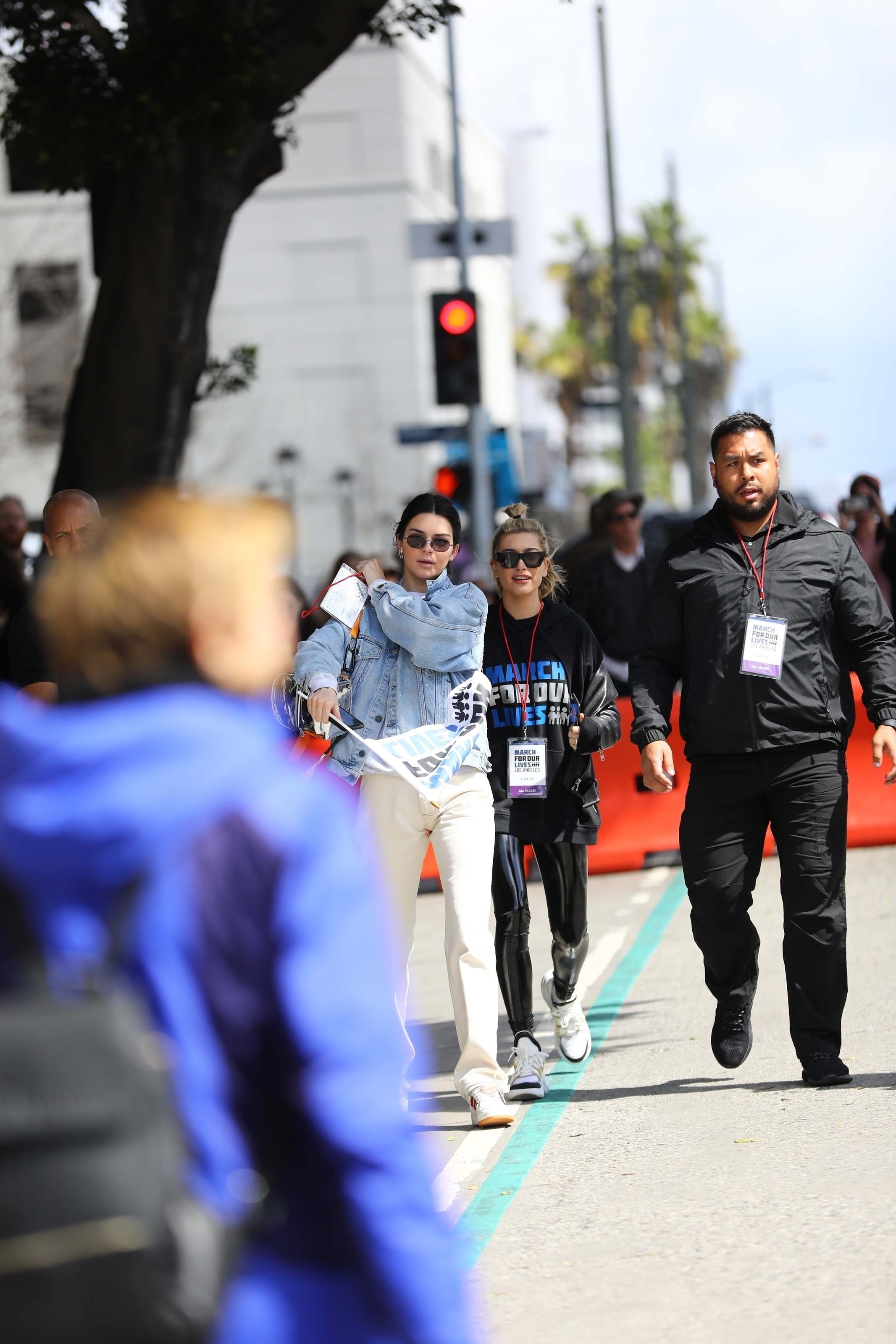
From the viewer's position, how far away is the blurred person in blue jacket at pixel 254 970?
6.01ft

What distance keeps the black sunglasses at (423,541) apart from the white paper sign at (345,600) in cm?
21

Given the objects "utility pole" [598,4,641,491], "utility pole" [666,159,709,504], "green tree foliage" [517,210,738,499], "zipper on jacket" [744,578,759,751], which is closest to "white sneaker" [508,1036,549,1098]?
"zipper on jacket" [744,578,759,751]

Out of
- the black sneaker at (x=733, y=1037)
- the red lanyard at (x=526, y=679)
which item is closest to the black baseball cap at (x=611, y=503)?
the red lanyard at (x=526, y=679)

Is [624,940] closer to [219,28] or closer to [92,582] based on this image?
[219,28]

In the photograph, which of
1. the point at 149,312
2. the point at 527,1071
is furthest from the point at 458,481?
the point at 527,1071

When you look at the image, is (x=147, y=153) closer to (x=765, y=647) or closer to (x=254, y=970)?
(x=765, y=647)

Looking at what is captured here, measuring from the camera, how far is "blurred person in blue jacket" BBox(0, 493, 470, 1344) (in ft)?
6.01

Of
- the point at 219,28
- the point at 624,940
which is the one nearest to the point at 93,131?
the point at 219,28

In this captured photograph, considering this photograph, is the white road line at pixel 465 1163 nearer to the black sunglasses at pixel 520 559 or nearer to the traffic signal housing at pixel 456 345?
Answer: the black sunglasses at pixel 520 559

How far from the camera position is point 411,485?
46.0m

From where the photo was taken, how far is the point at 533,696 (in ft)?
21.9

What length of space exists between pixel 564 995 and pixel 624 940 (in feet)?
7.71

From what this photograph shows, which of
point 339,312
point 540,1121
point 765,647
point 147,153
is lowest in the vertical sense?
point 540,1121

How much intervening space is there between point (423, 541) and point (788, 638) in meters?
1.20
